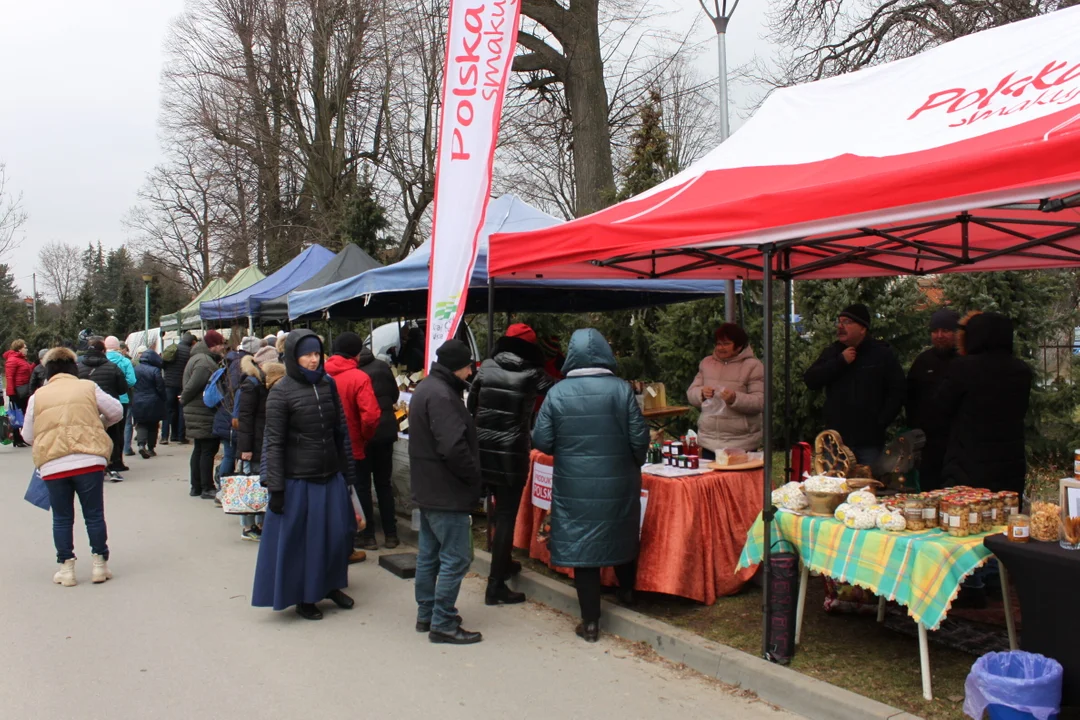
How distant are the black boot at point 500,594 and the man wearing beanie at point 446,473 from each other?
678 mm

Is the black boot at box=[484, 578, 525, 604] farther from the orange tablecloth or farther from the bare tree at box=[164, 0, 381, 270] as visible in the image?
the bare tree at box=[164, 0, 381, 270]

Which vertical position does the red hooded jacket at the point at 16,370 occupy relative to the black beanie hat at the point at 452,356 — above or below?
below

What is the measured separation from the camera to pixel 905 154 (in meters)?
4.14

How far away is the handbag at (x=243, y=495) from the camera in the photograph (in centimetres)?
671

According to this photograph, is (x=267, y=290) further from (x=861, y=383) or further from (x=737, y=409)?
(x=861, y=383)

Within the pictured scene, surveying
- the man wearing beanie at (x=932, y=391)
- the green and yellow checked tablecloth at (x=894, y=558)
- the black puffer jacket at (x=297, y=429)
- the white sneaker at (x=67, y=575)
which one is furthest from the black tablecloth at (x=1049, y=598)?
the white sneaker at (x=67, y=575)

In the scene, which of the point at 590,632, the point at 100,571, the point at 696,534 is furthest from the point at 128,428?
the point at 696,534

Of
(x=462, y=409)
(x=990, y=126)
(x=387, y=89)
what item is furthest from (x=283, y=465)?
(x=387, y=89)

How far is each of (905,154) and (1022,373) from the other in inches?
61.7

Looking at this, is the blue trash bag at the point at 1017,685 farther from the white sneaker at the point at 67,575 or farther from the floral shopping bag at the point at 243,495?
the white sneaker at the point at 67,575

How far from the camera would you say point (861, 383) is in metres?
5.93

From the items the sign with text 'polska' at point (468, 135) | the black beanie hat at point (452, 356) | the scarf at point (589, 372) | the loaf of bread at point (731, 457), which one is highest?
the sign with text 'polska' at point (468, 135)

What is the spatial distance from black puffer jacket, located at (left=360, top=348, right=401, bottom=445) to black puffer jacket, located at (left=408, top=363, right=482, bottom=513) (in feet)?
7.18

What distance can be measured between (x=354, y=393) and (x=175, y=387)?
8.34m
